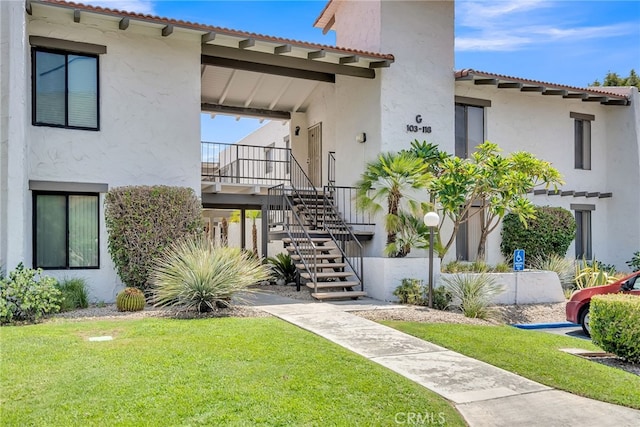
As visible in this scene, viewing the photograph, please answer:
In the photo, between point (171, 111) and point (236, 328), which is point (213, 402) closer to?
point (236, 328)

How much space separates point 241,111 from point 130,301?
10818 mm

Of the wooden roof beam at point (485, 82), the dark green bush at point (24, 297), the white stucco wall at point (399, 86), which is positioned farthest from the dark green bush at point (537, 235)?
the dark green bush at point (24, 297)

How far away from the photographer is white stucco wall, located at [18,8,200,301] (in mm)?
11664

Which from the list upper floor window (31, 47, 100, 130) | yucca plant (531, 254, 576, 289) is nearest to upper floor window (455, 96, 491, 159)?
yucca plant (531, 254, 576, 289)

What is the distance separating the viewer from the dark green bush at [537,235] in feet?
53.5

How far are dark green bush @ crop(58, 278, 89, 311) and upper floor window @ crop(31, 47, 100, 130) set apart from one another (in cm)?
336

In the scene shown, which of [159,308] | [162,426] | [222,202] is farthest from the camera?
[222,202]

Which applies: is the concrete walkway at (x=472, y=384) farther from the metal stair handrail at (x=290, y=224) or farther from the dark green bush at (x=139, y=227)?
the dark green bush at (x=139, y=227)

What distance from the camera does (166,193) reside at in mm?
12070

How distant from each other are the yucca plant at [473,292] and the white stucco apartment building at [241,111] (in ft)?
9.23

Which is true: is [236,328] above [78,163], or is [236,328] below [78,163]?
below

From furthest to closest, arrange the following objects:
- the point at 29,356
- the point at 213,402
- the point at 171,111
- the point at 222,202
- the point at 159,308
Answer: the point at 222,202
the point at 171,111
the point at 159,308
the point at 29,356
the point at 213,402

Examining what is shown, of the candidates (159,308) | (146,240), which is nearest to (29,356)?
(159,308)

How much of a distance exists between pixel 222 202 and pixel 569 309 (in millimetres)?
9206
